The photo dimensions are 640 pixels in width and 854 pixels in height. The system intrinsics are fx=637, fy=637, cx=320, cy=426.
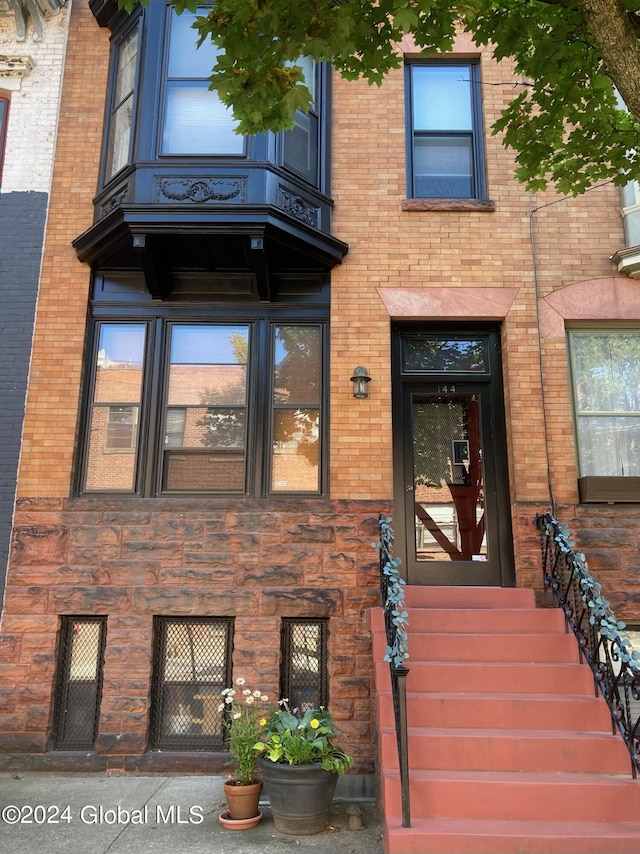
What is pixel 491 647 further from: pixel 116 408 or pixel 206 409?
pixel 116 408

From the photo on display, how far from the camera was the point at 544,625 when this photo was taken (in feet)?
19.2

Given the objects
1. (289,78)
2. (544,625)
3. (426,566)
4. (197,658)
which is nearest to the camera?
(289,78)

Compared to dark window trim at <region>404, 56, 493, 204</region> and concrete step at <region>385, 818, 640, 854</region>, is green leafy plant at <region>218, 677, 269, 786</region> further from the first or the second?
dark window trim at <region>404, 56, 493, 204</region>

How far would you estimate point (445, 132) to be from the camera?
7785 millimetres

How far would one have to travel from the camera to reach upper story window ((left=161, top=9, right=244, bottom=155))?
7098mm

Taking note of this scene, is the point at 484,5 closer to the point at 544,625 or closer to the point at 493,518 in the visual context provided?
the point at 493,518

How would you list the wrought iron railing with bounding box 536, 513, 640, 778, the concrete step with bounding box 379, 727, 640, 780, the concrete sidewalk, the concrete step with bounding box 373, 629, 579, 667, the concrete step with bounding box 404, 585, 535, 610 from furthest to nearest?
the concrete step with bounding box 404, 585, 535, 610
the concrete step with bounding box 373, 629, 579, 667
the concrete step with bounding box 379, 727, 640, 780
the wrought iron railing with bounding box 536, 513, 640, 778
the concrete sidewalk

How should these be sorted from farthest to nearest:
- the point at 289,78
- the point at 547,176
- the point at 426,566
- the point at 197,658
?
the point at 547,176 < the point at 426,566 < the point at 197,658 < the point at 289,78

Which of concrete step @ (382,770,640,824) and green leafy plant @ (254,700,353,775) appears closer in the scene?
concrete step @ (382,770,640,824)

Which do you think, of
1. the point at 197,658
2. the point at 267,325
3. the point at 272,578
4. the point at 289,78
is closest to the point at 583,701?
the point at 272,578

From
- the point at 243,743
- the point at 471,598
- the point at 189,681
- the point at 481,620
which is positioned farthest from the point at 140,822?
the point at 471,598

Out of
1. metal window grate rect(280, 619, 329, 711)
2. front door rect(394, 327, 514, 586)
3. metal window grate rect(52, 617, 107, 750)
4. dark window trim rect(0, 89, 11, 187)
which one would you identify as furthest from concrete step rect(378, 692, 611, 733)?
dark window trim rect(0, 89, 11, 187)

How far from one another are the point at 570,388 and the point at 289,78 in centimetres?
442

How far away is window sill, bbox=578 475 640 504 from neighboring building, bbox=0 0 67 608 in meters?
5.97
